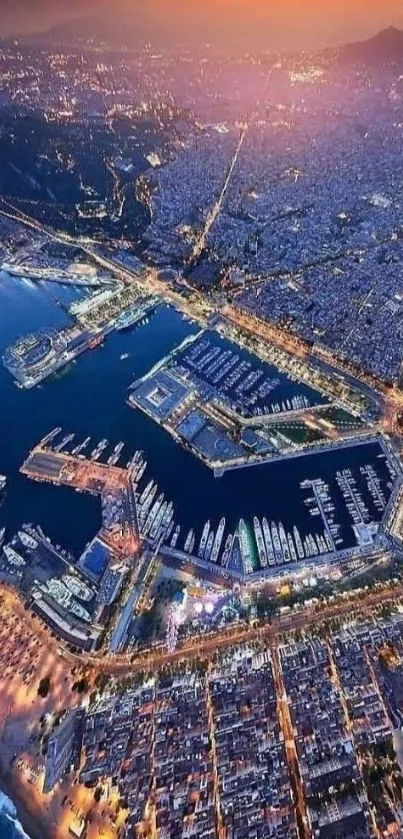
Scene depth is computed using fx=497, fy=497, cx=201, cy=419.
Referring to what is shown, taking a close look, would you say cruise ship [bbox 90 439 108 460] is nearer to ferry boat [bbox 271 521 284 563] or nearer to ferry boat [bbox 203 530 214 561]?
ferry boat [bbox 203 530 214 561]

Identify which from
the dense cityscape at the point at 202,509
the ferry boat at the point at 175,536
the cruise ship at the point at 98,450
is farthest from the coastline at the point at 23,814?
the cruise ship at the point at 98,450

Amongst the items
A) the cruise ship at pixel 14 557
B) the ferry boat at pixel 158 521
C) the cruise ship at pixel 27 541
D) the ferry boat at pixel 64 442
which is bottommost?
the cruise ship at pixel 14 557

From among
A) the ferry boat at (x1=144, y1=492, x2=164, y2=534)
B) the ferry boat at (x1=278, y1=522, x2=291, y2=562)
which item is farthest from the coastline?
the ferry boat at (x1=278, y1=522, x2=291, y2=562)

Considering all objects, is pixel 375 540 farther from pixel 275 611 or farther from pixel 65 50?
pixel 65 50

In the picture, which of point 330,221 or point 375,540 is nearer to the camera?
point 375,540

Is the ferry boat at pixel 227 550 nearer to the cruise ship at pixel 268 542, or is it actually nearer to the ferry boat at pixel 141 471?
the cruise ship at pixel 268 542

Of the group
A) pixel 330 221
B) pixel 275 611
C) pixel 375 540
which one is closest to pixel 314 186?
pixel 330 221
